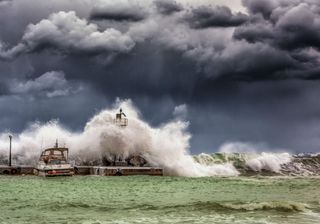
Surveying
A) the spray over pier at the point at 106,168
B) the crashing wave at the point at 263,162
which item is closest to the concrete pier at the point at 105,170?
the spray over pier at the point at 106,168

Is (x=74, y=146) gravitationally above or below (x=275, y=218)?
above

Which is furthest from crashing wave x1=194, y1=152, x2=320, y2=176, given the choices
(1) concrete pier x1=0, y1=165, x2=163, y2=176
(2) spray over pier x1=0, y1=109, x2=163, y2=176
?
(1) concrete pier x1=0, y1=165, x2=163, y2=176

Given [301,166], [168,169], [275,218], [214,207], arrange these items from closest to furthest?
[275,218], [214,207], [168,169], [301,166]

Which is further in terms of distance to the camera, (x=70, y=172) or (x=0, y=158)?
(x=0, y=158)

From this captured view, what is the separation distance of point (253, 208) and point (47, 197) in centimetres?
1241

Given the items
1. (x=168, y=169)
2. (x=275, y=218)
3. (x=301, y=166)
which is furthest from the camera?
(x=301, y=166)

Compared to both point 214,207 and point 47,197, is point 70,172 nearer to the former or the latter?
point 47,197

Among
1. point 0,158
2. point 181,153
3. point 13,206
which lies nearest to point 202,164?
point 181,153

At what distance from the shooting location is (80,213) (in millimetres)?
23000

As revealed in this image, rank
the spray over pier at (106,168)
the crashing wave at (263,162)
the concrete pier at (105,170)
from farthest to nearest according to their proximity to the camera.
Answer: the crashing wave at (263,162) < the concrete pier at (105,170) < the spray over pier at (106,168)

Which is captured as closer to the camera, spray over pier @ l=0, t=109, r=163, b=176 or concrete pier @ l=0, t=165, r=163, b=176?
spray over pier @ l=0, t=109, r=163, b=176

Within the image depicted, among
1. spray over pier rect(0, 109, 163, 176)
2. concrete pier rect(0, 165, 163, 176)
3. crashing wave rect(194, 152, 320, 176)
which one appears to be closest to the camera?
spray over pier rect(0, 109, 163, 176)

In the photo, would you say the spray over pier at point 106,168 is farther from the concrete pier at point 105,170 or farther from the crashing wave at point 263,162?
the crashing wave at point 263,162

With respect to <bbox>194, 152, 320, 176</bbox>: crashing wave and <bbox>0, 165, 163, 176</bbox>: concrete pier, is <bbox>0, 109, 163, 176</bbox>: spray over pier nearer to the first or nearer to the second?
<bbox>0, 165, 163, 176</bbox>: concrete pier
